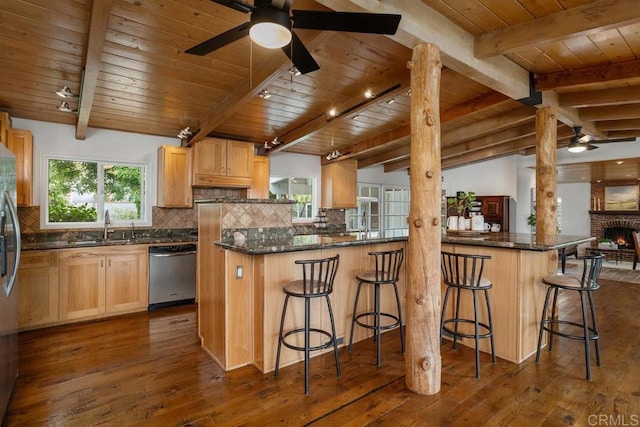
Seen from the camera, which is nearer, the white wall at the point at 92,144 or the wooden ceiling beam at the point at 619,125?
the white wall at the point at 92,144

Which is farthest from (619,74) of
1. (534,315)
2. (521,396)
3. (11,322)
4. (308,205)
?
(11,322)

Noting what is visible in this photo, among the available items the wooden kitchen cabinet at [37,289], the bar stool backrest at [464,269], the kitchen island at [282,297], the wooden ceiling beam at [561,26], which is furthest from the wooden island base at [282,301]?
the wooden kitchen cabinet at [37,289]

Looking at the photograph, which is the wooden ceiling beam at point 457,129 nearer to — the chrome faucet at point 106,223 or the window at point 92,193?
the window at point 92,193

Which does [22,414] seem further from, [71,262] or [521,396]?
[521,396]

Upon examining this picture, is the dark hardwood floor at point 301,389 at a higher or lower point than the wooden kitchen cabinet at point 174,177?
lower

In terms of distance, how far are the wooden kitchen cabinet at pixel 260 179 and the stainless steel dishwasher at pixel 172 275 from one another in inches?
53.8

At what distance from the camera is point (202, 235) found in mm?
3227

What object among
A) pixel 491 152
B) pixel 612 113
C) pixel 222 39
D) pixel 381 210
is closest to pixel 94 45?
pixel 222 39

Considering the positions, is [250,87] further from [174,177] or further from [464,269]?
[464,269]

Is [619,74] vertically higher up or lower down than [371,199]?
higher up

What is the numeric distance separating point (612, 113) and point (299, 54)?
4.72 meters

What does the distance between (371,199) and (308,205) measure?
1.82 metres

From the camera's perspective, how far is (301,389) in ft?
8.00

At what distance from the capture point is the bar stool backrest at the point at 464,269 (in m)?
2.74
